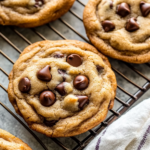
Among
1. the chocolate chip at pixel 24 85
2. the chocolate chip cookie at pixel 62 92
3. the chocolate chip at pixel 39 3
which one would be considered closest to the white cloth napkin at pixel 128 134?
the chocolate chip cookie at pixel 62 92

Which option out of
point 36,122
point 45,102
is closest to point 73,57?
point 45,102

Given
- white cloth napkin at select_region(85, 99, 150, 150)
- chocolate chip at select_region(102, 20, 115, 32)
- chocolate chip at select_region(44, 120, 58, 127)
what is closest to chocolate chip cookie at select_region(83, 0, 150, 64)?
chocolate chip at select_region(102, 20, 115, 32)

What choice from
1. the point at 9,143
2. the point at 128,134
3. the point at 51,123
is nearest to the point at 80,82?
the point at 51,123

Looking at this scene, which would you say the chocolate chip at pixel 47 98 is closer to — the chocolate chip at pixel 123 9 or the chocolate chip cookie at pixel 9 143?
the chocolate chip cookie at pixel 9 143

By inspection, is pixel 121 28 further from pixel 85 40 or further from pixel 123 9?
pixel 85 40

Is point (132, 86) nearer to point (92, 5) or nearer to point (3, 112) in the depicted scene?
point (92, 5)

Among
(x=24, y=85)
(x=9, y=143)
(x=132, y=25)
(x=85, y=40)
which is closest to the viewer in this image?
(x=9, y=143)
